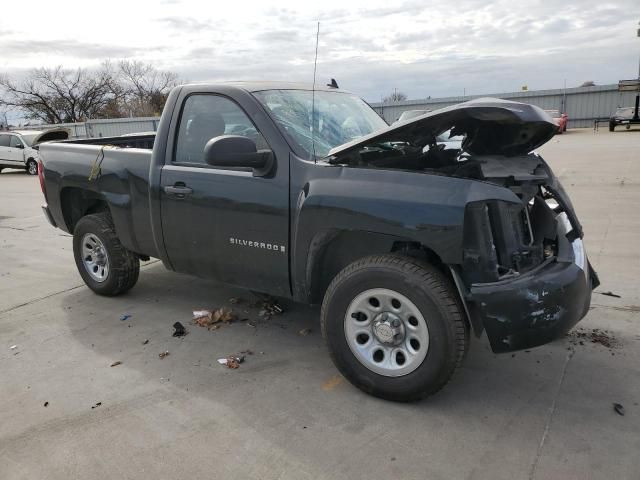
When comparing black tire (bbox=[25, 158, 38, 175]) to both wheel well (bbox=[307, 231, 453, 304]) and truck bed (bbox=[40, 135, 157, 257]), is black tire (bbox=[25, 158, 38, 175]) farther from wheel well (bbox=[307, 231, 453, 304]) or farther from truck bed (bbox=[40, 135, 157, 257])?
wheel well (bbox=[307, 231, 453, 304])

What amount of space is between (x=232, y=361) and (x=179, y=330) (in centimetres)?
78

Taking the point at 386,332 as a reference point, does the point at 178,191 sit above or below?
above

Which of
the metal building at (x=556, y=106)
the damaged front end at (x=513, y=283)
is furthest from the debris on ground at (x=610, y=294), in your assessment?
the metal building at (x=556, y=106)

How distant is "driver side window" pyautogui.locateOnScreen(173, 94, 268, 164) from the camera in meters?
3.84

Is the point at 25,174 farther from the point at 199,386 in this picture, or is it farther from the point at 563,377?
the point at 563,377

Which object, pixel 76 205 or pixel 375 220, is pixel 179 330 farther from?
pixel 375 220

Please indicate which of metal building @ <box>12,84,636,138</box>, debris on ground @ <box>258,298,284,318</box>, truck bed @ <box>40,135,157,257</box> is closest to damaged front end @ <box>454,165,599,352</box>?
debris on ground @ <box>258,298,284,318</box>

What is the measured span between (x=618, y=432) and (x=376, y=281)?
59.7 inches

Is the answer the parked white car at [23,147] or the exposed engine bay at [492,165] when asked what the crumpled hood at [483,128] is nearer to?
the exposed engine bay at [492,165]

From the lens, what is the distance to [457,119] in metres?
2.96

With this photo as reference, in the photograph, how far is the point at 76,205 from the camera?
5355 mm

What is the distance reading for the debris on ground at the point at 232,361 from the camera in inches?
147

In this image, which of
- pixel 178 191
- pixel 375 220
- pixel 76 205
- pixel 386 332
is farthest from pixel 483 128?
pixel 76 205

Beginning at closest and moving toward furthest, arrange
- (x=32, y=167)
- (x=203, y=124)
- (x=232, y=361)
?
1. (x=232, y=361)
2. (x=203, y=124)
3. (x=32, y=167)
